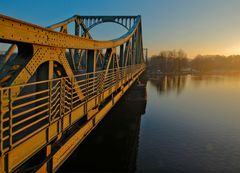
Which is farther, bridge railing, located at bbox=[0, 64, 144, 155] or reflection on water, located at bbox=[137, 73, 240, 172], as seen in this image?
reflection on water, located at bbox=[137, 73, 240, 172]

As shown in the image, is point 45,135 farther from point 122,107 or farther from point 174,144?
point 122,107

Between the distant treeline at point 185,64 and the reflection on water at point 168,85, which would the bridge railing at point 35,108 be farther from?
the distant treeline at point 185,64

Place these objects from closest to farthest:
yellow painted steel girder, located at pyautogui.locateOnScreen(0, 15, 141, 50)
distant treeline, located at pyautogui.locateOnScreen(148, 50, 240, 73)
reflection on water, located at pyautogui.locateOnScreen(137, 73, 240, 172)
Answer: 1. yellow painted steel girder, located at pyautogui.locateOnScreen(0, 15, 141, 50)
2. reflection on water, located at pyautogui.locateOnScreen(137, 73, 240, 172)
3. distant treeline, located at pyautogui.locateOnScreen(148, 50, 240, 73)

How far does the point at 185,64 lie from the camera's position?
9512cm

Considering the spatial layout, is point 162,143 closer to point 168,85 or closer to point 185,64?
point 168,85

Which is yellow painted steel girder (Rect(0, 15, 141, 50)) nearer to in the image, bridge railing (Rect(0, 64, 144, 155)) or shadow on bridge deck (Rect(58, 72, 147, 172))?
bridge railing (Rect(0, 64, 144, 155))

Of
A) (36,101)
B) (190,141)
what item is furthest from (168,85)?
(36,101)

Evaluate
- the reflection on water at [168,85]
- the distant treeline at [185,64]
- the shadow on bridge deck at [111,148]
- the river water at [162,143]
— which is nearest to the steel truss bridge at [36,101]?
the shadow on bridge deck at [111,148]

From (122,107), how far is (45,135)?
1395cm

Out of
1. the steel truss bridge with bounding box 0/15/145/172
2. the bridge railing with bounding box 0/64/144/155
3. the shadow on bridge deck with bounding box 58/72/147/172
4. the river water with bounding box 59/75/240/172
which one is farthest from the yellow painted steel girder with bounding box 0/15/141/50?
the river water with bounding box 59/75/240/172

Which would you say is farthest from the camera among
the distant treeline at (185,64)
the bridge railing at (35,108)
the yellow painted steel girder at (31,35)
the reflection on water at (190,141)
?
the distant treeline at (185,64)

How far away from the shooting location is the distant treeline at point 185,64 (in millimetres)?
83125

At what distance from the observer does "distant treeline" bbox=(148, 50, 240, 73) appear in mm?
83125

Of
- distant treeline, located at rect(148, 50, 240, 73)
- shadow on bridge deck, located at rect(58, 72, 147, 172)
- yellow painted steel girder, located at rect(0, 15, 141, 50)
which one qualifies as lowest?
shadow on bridge deck, located at rect(58, 72, 147, 172)
